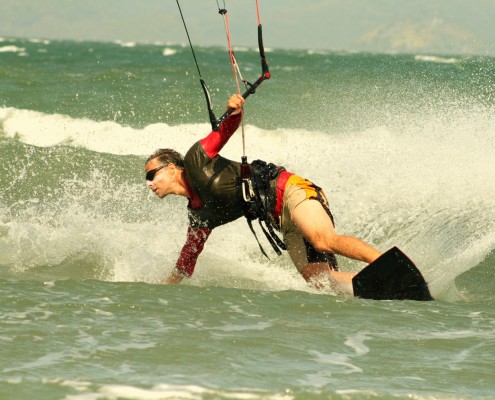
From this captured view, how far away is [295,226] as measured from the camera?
5699 mm

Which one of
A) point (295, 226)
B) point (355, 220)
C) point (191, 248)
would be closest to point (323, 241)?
point (295, 226)

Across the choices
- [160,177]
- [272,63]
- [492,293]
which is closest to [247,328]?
[160,177]

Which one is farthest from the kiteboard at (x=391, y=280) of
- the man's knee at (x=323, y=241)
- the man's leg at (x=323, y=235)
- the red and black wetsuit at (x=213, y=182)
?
the red and black wetsuit at (x=213, y=182)

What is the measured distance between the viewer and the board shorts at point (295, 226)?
5672 mm

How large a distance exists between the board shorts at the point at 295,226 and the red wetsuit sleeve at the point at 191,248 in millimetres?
583

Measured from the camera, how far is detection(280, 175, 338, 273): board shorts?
5.67m

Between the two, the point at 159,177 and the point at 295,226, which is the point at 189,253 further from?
the point at 295,226

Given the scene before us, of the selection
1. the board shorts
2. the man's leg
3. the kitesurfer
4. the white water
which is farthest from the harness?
the white water

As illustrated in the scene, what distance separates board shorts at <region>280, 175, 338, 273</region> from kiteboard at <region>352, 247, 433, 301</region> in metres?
0.38

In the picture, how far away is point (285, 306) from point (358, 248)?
59 centimetres

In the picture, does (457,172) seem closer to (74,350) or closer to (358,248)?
(358,248)

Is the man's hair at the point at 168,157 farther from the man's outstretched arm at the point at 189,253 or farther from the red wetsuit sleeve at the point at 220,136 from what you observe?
the man's outstretched arm at the point at 189,253

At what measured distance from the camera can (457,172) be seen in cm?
938

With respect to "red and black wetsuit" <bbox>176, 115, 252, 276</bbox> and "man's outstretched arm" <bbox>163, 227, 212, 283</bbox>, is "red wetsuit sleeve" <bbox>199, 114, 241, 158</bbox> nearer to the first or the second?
"red and black wetsuit" <bbox>176, 115, 252, 276</bbox>
